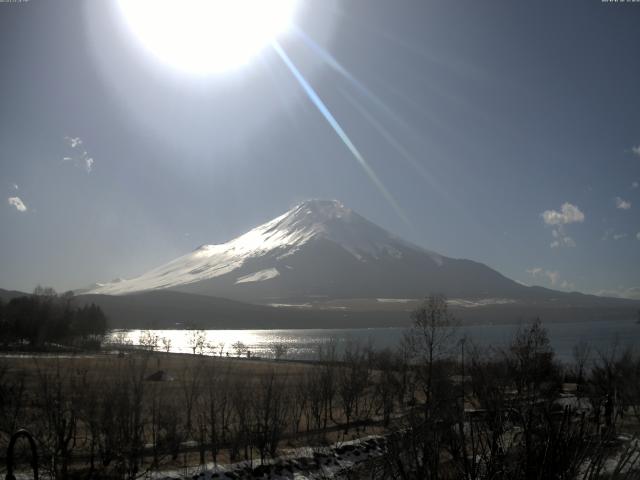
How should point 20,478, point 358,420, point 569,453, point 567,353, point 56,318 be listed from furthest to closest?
1. point 56,318
2. point 567,353
3. point 358,420
4. point 20,478
5. point 569,453

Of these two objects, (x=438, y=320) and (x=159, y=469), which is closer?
(x=159, y=469)

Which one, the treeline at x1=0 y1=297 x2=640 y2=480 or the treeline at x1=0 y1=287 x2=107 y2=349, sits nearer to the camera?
the treeline at x1=0 y1=297 x2=640 y2=480

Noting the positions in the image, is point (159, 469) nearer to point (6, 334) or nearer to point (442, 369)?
point (442, 369)

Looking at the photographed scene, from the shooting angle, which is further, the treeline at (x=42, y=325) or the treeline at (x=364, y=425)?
the treeline at (x=42, y=325)

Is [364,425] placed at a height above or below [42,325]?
below

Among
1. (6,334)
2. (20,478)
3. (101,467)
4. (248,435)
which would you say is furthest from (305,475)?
(6,334)

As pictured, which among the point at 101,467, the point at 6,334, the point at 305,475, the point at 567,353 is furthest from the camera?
the point at 567,353

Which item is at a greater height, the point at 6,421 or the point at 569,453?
the point at 569,453

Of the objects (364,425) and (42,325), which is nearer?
(364,425)
